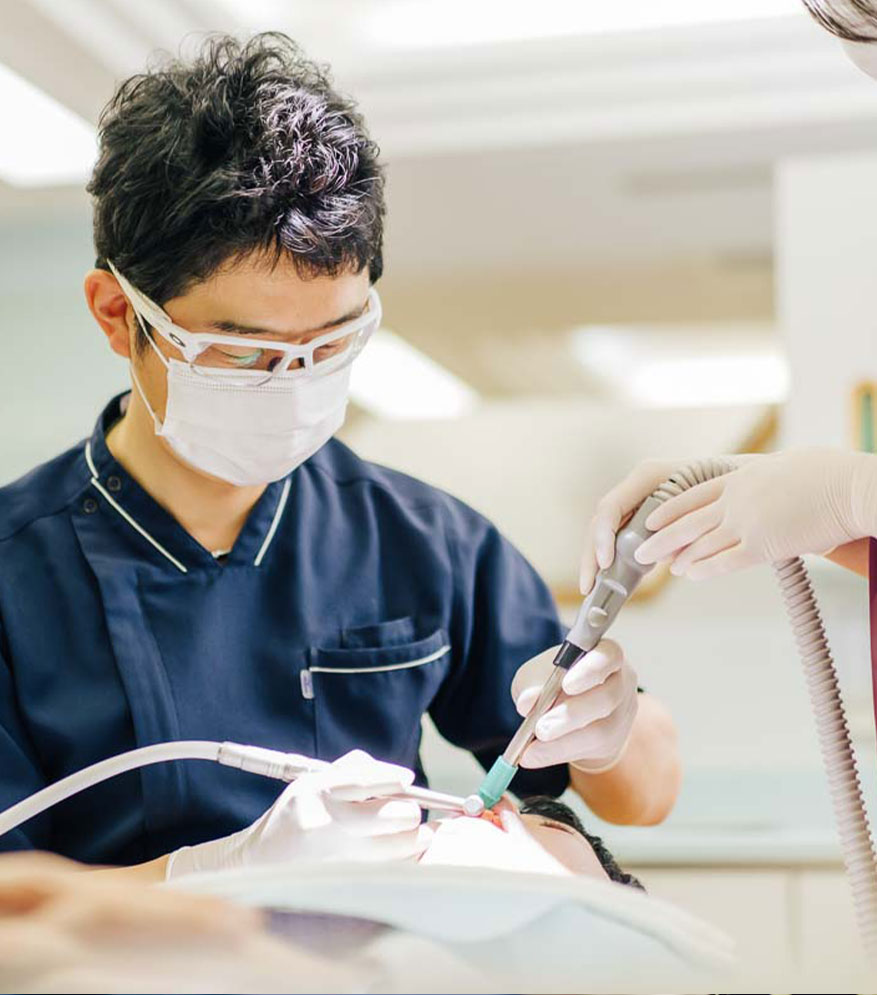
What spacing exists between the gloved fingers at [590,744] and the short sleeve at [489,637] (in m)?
0.16

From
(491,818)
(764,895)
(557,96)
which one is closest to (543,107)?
(557,96)

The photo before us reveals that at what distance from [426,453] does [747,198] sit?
1207 millimetres

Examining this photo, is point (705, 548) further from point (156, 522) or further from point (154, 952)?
point (154, 952)

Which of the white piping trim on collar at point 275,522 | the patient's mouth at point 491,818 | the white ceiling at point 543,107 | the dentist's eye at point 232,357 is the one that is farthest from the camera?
the white ceiling at point 543,107

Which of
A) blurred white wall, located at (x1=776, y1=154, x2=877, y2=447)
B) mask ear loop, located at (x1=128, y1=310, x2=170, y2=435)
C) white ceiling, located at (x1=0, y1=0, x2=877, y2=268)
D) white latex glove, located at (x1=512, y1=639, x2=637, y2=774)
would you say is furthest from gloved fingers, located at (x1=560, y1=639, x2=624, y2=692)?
blurred white wall, located at (x1=776, y1=154, x2=877, y2=447)

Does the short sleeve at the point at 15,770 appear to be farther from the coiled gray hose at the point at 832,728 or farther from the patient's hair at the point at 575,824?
the coiled gray hose at the point at 832,728

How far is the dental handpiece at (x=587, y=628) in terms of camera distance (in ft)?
4.46

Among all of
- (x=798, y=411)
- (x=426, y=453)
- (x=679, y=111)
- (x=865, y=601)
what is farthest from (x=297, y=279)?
(x=426, y=453)

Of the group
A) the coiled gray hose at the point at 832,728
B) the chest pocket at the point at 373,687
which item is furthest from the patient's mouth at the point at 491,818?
the coiled gray hose at the point at 832,728

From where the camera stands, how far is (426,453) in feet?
14.2

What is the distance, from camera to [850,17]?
133 cm

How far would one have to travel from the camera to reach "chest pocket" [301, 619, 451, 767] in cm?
156

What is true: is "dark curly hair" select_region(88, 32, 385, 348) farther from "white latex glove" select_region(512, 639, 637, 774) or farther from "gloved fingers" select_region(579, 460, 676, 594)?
"white latex glove" select_region(512, 639, 637, 774)

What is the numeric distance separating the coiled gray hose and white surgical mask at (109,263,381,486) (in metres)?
0.38
